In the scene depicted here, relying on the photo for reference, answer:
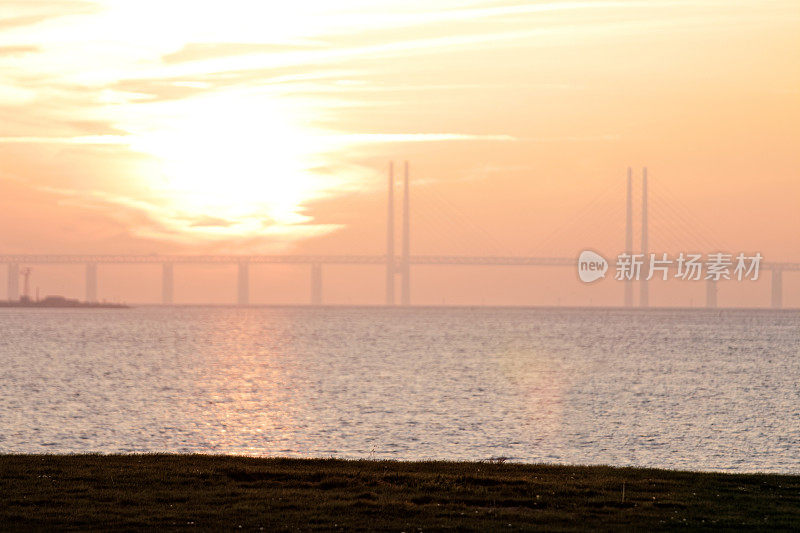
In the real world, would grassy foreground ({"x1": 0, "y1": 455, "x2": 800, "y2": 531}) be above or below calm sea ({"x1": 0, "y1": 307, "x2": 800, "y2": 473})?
above

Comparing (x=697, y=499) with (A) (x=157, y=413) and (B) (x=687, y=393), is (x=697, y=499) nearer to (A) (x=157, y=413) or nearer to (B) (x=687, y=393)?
(A) (x=157, y=413)

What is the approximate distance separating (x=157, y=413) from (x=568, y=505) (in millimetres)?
25714

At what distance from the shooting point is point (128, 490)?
15.0 metres

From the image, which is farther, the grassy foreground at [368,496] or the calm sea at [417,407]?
the calm sea at [417,407]

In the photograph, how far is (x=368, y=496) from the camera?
14812 mm

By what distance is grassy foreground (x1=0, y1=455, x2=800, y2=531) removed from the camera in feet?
43.4

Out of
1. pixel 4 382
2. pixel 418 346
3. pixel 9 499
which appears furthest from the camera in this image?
pixel 418 346

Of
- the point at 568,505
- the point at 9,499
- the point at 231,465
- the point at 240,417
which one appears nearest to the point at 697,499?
the point at 568,505

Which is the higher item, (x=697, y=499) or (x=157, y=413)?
(x=697, y=499)

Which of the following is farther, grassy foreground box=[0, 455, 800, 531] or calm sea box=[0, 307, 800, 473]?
calm sea box=[0, 307, 800, 473]

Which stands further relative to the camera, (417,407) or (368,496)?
(417,407)

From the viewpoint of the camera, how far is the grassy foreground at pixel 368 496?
13227mm

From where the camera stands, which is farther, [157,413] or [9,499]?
[157,413]

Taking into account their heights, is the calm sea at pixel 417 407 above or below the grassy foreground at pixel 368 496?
below
